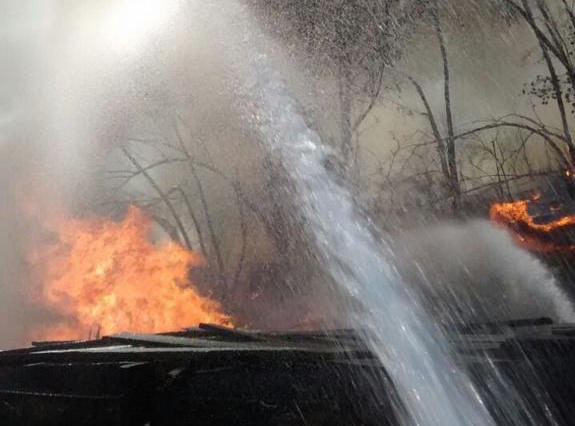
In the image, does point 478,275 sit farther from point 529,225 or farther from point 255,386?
point 255,386

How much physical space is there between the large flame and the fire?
32.1ft

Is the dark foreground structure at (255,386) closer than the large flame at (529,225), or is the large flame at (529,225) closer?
the dark foreground structure at (255,386)

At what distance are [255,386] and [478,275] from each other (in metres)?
13.7

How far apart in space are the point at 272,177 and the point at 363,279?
38.7 feet

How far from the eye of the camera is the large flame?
47.5 ft

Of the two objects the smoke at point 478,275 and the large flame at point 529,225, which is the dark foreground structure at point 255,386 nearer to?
the smoke at point 478,275

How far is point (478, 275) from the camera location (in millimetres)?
15969

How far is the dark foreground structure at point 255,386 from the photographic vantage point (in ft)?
11.8

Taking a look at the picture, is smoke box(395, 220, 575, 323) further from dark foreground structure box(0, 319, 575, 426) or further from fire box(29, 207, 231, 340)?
dark foreground structure box(0, 319, 575, 426)

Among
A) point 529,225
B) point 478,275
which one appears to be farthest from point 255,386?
point 529,225

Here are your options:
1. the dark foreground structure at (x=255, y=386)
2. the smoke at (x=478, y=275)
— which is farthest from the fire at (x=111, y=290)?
the dark foreground structure at (x=255, y=386)

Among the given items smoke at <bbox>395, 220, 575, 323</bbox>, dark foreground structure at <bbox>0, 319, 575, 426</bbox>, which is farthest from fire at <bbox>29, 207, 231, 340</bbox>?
dark foreground structure at <bbox>0, 319, 575, 426</bbox>

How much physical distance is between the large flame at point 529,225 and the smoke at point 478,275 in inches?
13.3

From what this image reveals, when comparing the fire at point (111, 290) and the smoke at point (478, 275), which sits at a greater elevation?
the fire at point (111, 290)
